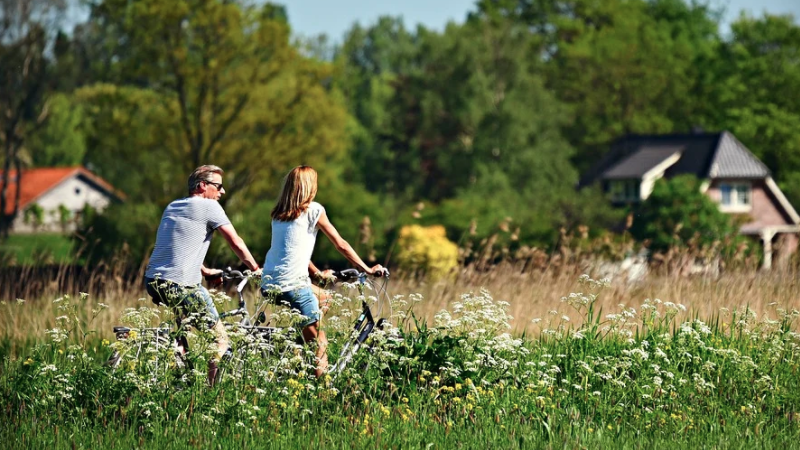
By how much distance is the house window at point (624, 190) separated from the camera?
55.6m

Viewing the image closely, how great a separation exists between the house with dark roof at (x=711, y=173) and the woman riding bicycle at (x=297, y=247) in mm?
45813

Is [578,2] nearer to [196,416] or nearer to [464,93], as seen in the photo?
[464,93]

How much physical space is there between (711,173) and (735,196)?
8.05 ft

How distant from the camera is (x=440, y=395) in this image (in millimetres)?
7176

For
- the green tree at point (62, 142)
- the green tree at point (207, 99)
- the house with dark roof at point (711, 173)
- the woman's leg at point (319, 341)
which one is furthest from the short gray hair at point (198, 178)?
the green tree at point (62, 142)

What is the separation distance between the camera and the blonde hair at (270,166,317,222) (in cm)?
740

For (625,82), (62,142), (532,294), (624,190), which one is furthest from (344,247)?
(62,142)

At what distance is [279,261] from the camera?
744 cm

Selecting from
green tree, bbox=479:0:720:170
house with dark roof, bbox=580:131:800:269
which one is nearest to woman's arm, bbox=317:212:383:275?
house with dark roof, bbox=580:131:800:269

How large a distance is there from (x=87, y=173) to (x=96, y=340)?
233 feet

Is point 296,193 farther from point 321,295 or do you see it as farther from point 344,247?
point 321,295

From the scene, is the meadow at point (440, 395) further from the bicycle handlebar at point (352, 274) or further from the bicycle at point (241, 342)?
the bicycle handlebar at point (352, 274)

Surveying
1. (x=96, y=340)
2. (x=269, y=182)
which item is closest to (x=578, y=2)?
(x=269, y=182)

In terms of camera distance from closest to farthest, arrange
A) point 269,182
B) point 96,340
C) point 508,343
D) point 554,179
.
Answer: point 508,343 < point 96,340 < point 269,182 < point 554,179
